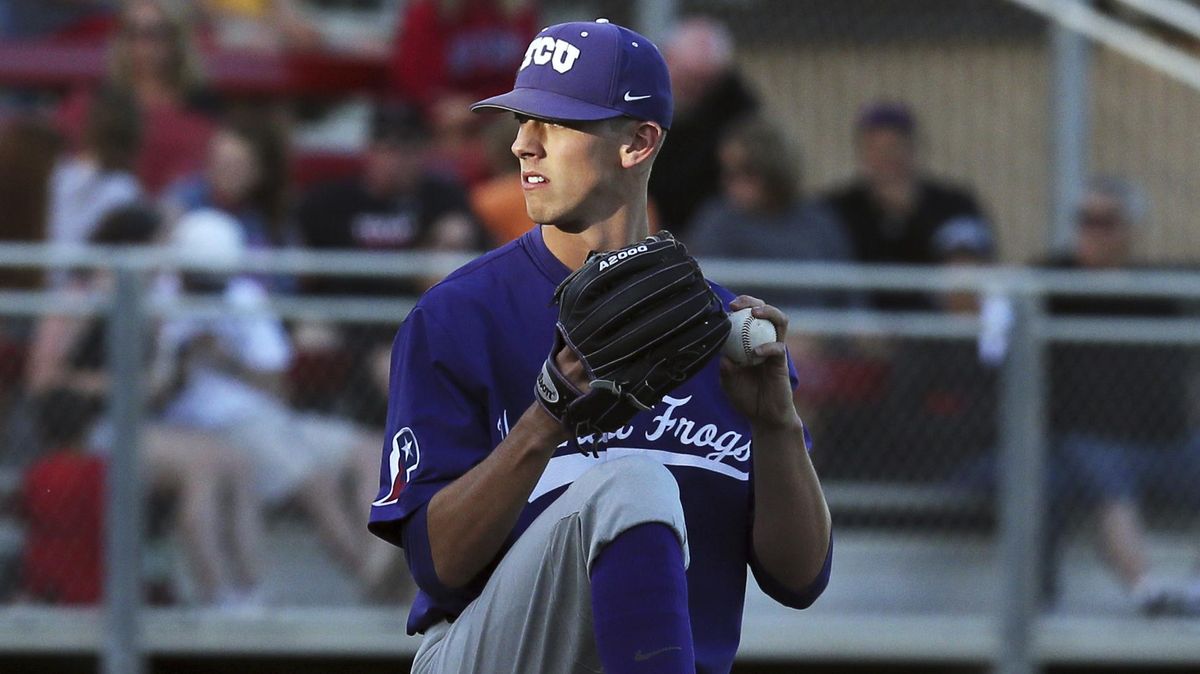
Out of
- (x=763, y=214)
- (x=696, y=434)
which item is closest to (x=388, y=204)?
(x=763, y=214)

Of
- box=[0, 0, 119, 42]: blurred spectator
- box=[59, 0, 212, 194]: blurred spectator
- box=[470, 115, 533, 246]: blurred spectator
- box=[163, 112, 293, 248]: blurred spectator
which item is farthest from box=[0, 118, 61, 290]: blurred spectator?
box=[0, 0, 119, 42]: blurred spectator

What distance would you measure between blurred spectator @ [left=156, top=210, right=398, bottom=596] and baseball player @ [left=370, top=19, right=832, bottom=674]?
2.58 meters

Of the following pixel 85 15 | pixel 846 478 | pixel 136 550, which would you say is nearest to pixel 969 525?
pixel 846 478

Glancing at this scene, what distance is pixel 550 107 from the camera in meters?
3.20

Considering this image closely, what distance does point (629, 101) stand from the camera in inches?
129

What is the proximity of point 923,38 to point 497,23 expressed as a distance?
1842 mm

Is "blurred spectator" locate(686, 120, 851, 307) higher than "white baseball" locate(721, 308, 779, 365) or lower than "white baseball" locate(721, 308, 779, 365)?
lower

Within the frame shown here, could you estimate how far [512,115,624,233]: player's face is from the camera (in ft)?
10.6

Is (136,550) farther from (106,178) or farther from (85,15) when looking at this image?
(85,15)

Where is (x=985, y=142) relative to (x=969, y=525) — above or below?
above

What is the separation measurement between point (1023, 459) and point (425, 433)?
3568mm

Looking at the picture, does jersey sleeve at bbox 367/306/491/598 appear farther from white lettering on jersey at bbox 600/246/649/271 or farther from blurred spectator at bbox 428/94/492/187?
blurred spectator at bbox 428/94/492/187

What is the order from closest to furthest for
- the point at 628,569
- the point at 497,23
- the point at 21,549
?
1. the point at 628,569
2. the point at 21,549
3. the point at 497,23

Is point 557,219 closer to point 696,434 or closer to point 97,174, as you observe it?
point 696,434
